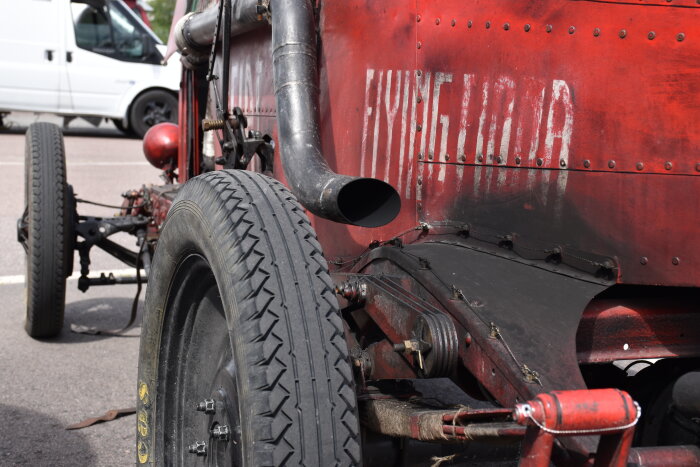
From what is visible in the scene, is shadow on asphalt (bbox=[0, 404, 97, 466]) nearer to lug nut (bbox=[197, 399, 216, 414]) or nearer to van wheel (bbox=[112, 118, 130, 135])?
lug nut (bbox=[197, 399, 216, 414])

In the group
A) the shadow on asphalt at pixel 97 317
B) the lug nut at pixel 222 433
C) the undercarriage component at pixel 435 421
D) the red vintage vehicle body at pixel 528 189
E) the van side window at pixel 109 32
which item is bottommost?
the shadow on asphalt at pixel 97 317

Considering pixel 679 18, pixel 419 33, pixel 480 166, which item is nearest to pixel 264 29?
pixel 419 33

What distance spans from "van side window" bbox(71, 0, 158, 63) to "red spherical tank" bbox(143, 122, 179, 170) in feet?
29.9

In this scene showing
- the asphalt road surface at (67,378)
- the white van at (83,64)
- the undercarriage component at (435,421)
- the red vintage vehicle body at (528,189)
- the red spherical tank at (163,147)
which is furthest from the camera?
the white van at (83,64)

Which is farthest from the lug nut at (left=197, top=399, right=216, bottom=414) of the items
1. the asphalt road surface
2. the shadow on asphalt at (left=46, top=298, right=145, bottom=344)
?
the shadow on asphalt at (left=46, top=298, right=145, bottom=344)

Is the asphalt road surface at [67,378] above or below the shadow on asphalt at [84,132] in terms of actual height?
below

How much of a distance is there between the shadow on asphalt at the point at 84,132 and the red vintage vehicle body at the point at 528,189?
13.7m

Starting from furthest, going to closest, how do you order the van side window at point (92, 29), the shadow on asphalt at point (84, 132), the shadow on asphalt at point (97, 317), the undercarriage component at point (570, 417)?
the shadow on asphalt at point (84, 132) < the van side window at point (92, 29) < the shadow on asphalt at point (97, 317) < the undercarriage component at point (570, 417)

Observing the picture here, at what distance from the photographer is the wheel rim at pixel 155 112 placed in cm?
1471

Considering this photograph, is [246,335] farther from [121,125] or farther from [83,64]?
[121,125]

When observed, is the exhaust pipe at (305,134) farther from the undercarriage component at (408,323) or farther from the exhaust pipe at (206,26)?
the exhaust pipe at (206,26)

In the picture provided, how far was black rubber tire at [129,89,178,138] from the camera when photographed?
1462 cm

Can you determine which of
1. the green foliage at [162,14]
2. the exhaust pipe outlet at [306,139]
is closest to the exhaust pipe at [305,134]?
the exhaust pipe outlet at [306,139]

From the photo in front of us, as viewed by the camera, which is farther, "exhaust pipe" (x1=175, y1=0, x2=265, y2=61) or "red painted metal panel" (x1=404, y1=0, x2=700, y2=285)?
"exhaust pipe" (x1=175, y1=0, x2=265, y2=61)
